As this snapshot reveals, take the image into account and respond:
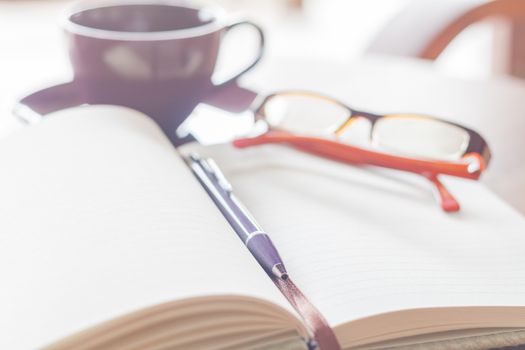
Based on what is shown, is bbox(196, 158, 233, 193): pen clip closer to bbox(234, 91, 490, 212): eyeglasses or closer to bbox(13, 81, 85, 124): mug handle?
bbox(234, 91, 490, 212): eyeglasses

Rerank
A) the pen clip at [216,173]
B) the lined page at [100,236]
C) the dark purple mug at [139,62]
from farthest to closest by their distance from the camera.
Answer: the dark purple mug at [139,62], the pen clip at [216,173], the lined page at [100,236]

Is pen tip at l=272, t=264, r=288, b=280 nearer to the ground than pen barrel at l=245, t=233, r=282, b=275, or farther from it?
nearer to the ground

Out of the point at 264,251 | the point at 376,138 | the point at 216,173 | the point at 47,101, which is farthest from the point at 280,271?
the point at 47,101

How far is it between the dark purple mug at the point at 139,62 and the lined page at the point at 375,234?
0.08m

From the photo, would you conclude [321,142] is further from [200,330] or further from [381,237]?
[200,330]

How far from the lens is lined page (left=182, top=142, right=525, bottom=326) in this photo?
0.37m

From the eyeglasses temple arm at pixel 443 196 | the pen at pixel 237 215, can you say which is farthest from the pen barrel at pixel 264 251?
the eyeglasses temple arm at pixel 443 196

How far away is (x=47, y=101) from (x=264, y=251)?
35 centimetres

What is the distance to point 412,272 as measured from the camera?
0.39 m

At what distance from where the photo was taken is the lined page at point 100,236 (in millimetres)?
309

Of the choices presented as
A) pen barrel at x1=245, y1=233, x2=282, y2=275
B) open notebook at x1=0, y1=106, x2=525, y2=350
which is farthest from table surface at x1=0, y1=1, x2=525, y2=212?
pen barrel at x1=245, y1=233, x2=282, y2=275

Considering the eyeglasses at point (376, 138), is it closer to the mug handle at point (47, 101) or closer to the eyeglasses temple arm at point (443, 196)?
the eyeglasses temple arm at point (443, 196)

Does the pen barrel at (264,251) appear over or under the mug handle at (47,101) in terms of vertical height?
under

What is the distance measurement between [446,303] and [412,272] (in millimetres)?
33
